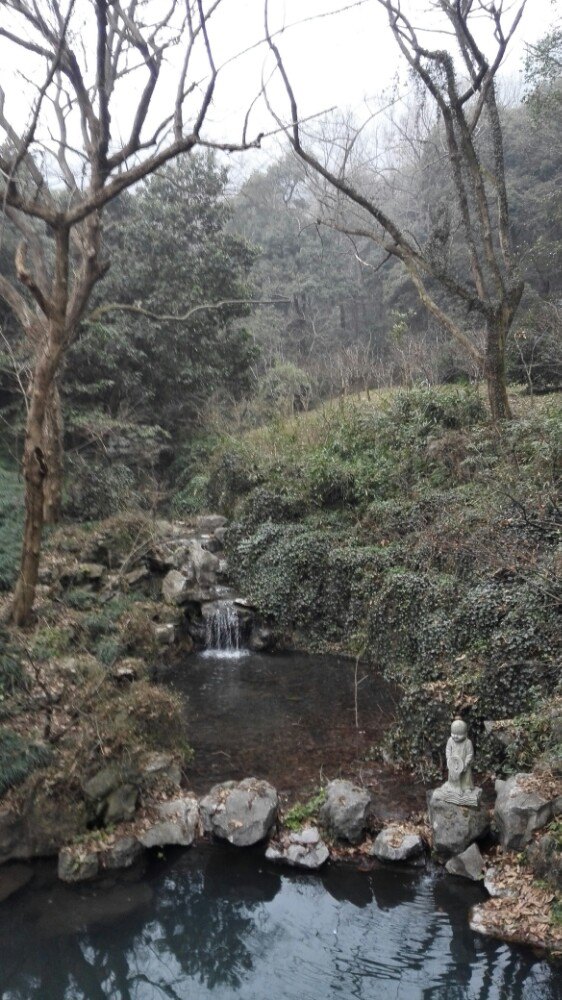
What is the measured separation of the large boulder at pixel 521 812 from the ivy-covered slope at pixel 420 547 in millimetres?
642

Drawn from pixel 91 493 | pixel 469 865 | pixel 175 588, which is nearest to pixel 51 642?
pixel 175 588

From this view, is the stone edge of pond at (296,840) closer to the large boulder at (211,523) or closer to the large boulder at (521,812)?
the large boulder at (521,812)

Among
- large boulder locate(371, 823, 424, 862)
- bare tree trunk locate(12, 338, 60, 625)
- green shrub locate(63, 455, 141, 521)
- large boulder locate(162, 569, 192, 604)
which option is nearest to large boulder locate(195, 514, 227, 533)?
green shrub locate(63, 455, 141, 521)

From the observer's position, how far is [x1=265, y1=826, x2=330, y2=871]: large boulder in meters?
6.24

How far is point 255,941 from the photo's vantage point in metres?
5.54

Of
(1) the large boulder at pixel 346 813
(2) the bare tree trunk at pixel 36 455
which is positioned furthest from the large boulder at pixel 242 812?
(2) the bare tree trunk at pixel 36 455

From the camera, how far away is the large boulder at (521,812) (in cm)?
592

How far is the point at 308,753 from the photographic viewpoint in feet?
27.0


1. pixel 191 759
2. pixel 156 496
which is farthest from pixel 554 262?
pixel 191 759

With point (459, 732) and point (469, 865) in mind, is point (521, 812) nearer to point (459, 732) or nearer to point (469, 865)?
point (469, 865)

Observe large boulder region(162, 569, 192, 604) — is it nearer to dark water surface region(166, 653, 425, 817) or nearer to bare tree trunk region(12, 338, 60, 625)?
dark water surface region(166, 653, 425, 817)

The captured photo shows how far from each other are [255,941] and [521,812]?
2.50m

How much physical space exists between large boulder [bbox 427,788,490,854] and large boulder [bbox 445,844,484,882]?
91mm

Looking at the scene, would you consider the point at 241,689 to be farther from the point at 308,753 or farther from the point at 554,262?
the point at 554,262
